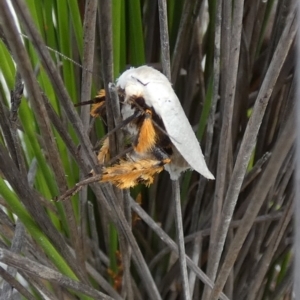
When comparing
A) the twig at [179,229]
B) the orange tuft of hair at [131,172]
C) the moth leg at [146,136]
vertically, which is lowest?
the twig at [179,229]

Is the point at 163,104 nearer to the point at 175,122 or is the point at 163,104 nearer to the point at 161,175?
the point at 175,122

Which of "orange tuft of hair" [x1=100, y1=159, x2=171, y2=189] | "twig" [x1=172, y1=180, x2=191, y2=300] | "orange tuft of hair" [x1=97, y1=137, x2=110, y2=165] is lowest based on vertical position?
"twig" [x1=172, y1=180, x2=191, y2=300]

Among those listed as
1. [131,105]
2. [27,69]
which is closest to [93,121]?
[131,105]

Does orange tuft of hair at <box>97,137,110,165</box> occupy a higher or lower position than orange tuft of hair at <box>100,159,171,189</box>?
higher

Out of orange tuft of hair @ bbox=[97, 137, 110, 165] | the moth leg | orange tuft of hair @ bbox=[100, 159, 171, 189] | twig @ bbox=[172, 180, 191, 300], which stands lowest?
twig @ bbox=[172, 180, 191, 300]

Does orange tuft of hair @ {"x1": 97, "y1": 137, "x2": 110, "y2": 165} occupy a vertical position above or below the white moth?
below

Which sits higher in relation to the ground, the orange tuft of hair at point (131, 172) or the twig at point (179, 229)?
the orange tuft of hair at point (131, 172)

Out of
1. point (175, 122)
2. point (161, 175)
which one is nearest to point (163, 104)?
point (175, 122)
